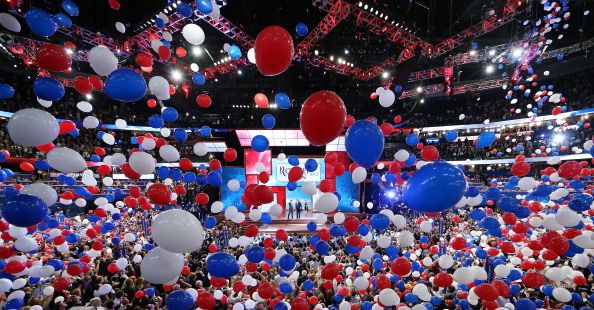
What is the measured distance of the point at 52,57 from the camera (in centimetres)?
249

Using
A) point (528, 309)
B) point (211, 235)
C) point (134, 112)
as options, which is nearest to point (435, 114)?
point (211, 235)

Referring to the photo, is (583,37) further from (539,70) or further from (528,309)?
(528,309)

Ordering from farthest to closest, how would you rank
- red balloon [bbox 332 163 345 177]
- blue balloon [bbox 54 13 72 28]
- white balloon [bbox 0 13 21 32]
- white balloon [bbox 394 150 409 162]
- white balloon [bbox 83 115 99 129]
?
white balloon [bbox 394 150 409 162], red balloon [bbox 332 163 345 177], white balloon [bbox 83 115 99 129], blue balloon [bbox 54 13 72 28], white balloon [bbox 0 13 21 32]

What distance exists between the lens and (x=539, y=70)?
50.0 feet

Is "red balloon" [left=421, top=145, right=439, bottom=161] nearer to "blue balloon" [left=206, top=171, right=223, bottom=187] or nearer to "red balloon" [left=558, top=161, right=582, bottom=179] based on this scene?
"red balloon" [left=558, top=161, right=582, bottom=179]

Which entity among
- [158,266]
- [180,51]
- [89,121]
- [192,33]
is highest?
[180,51]

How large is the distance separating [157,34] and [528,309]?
10.9 meters

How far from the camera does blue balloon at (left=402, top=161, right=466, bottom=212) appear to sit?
2379 mm

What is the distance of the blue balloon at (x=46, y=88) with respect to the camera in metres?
2.54

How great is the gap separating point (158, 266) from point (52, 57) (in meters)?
1.97

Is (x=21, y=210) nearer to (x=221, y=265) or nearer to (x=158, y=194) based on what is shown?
(x=158, y=194)

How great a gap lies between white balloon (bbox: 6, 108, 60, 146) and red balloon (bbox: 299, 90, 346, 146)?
216 cm

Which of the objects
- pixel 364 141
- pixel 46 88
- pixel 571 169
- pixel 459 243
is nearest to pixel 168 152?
pixel 46 88

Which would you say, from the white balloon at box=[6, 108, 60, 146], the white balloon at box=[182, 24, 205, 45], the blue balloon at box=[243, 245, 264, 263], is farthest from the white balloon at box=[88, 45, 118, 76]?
the blue balloon at box=[243, 245, 264, 263]
